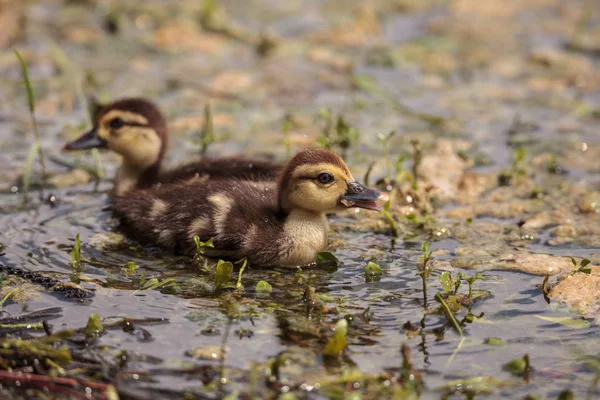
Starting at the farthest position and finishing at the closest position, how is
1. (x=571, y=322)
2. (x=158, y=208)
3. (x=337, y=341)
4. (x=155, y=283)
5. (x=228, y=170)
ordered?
(x=228, y=170)
(x=158, y=208)
(x=155, y=283)
(x=571, y=322)
(x=337, y=341)

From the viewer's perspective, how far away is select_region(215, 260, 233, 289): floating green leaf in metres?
4.62

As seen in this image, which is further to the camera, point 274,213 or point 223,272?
point 274,213

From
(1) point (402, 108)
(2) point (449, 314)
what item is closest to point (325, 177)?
(2) point (449, 314)

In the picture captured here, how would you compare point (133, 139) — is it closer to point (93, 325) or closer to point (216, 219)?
point (216, 219)

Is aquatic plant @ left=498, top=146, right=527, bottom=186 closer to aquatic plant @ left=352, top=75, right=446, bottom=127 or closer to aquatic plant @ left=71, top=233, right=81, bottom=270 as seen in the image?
aquatic plant @ left=352, top=75, right=446, bottom=127

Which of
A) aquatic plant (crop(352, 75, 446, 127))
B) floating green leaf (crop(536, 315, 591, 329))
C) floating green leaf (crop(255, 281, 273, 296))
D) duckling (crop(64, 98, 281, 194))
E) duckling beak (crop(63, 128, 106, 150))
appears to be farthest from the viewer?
aquatic plant (crop(352, 75, 446, 127))

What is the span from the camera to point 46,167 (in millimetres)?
6816

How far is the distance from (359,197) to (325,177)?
230 mm

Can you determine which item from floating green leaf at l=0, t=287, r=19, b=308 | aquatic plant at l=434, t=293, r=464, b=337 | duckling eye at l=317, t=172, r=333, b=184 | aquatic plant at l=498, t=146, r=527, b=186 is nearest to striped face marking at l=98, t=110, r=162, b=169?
duckling eye at l=317, t=172, r=333, b=184

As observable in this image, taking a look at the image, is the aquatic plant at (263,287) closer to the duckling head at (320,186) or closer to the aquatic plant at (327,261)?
the aquatic plant at (327,261)

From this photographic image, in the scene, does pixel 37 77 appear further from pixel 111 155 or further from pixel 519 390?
pixel 519 390

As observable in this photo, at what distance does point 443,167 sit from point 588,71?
296 cm

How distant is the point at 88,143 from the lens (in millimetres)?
6527

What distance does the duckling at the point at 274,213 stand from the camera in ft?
16.9
